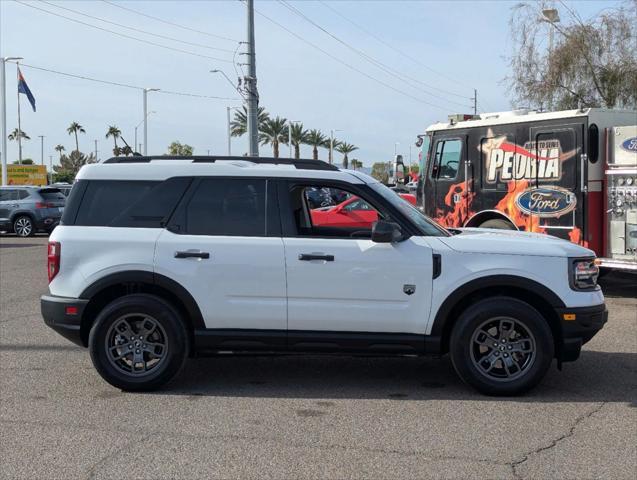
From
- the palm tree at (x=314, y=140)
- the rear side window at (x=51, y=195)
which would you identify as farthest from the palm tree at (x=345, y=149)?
the rear side window at (x=51, y=195)

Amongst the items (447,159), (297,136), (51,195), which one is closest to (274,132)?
→ (297,136)

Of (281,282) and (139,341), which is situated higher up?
(281,282)

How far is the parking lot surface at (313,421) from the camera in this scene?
460 cm

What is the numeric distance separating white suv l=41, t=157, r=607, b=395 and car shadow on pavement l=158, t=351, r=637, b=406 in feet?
1.11

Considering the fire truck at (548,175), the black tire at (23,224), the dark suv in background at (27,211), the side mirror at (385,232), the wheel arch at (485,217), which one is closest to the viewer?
the side mirror at (385,232)

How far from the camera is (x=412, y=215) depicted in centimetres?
648

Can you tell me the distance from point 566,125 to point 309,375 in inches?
228

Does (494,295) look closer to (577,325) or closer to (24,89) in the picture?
(577,325)

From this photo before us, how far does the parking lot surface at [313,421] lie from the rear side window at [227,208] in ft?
4.43

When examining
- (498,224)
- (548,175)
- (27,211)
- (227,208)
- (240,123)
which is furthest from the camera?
(240,123)

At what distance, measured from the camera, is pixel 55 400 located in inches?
238

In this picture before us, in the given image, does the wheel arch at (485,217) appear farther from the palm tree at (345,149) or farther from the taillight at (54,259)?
the palm tree at (345,149)

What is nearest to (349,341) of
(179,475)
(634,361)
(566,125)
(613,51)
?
(179,475)

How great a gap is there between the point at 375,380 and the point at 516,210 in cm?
537
